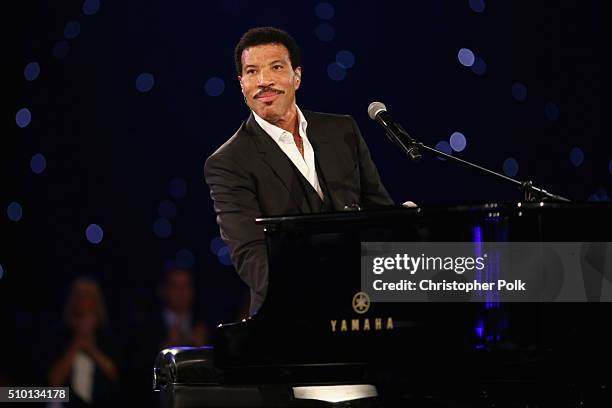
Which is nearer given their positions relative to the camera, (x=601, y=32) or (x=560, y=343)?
(x=560, y=343)

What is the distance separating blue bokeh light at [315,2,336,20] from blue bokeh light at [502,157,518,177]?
57.1 inches

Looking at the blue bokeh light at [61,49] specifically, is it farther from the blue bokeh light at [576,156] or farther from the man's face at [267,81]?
the blue bokeh light at [576,156]

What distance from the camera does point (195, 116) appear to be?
6.12 metres

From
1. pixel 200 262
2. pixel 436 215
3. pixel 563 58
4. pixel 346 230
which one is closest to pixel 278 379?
pixel 346 230

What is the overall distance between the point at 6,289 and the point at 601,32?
4.15 meters

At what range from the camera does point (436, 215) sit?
107 inches

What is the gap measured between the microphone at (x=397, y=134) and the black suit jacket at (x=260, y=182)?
0.28 m

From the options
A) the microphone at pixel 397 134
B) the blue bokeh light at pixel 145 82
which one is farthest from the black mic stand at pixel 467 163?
the blue bokeh light at pixel 145 82

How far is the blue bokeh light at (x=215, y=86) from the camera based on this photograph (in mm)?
6078

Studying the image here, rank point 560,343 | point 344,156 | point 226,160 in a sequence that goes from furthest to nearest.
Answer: point 344,156 → point 226,160 → point 560,343

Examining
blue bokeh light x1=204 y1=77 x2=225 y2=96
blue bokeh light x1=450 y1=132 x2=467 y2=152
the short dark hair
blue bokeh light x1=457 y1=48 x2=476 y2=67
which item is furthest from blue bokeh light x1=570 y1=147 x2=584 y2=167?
the short dark hair

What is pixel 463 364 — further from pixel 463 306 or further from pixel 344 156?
pixel 344 156

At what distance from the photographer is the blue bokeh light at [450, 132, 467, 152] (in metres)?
6.02

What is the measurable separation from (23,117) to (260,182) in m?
3.22
